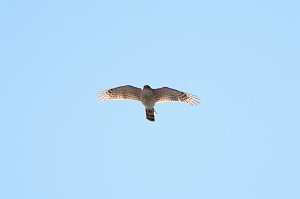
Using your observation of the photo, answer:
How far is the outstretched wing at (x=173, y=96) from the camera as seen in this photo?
3316 centimetres

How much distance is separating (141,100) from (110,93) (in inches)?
88.6

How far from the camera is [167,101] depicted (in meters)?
34.0

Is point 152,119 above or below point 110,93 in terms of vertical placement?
below

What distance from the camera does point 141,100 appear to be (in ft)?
110

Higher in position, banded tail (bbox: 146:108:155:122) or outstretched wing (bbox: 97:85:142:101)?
outstretched wing (bbox: 97:85:142:101)

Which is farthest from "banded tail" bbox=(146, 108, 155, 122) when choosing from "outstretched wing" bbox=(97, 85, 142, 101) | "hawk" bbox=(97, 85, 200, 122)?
"outstretched wing" bbox=(97, 85, 142, 101)

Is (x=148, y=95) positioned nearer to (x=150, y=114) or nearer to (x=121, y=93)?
(x=150, y=114)

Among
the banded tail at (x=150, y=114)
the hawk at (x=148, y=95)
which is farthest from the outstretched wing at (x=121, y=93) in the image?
the banded tail at (x=150, y=114)

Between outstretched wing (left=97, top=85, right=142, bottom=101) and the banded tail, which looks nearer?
the banded tail

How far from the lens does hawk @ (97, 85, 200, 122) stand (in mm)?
33094

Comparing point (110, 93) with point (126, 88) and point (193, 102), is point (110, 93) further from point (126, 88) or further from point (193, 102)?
point (193, 102)

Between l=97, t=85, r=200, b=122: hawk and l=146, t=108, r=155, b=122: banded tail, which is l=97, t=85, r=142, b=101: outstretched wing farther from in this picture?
l=146, t=108, r=155, b=122: banded tail

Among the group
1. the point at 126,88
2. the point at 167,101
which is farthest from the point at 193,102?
the point at 126,88

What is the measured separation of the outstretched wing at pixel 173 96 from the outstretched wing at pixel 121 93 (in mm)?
1199
